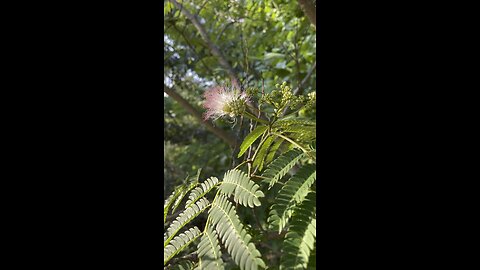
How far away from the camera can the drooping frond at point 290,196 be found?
56 cm

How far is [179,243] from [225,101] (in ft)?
0.77

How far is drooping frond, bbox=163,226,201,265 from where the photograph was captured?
0.64 m

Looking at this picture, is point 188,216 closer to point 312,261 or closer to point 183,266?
point 183,266

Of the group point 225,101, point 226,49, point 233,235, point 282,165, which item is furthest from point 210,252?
point 226,49

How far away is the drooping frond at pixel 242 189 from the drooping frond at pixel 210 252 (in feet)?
0.18

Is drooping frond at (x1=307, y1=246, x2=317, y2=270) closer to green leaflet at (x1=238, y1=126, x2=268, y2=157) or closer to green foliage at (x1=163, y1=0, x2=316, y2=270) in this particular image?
green foliage at (x1=163, y1=0, x2=316, y2=270)

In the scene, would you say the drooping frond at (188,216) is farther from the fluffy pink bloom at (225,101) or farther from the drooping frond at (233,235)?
the fluffy pink bloom at (225,101)

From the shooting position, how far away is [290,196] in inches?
22.6

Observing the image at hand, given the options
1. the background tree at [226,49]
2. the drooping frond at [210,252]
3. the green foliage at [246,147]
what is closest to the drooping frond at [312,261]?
the green foliage at [246,147]
